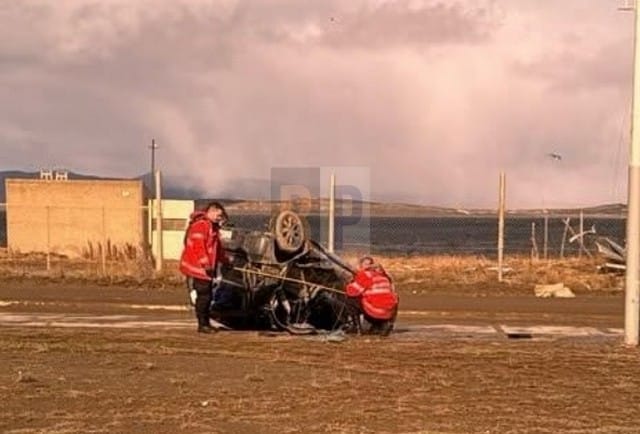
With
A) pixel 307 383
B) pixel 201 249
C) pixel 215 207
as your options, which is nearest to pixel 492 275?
pixel 215 207

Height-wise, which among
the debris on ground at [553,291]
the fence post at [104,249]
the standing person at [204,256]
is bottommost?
the debris on ground at [553,291]

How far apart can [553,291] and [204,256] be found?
12.6 meters

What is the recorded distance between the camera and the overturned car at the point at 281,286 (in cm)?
1673

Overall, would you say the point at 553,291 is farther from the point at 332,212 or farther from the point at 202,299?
the point at 202,299

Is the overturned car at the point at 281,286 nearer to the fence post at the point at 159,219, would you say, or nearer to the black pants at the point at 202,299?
the black pants at the point at 202,299

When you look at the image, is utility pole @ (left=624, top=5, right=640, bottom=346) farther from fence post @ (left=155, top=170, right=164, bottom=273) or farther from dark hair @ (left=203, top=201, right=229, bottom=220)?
fence post @ (left=155, top=170, right=164, bottom=273)

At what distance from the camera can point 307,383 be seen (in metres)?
11.8

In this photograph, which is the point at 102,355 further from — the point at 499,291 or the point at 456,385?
the point at 499,291

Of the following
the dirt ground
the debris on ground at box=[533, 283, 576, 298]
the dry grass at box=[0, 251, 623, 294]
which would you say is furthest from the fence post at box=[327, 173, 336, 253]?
the dirt ground

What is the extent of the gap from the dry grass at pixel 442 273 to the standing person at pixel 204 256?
364 inches

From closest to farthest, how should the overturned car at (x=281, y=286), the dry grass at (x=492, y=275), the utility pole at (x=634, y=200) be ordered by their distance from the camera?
the utility pole at (x=634, y=200) < the overturned car at (x=281, y=286) < the dry grass at (x=492, y=275)

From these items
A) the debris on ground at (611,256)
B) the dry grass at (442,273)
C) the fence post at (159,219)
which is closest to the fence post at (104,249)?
the dry grass at (442,273)

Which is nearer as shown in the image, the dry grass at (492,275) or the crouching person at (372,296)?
the crouching person at (372,296)

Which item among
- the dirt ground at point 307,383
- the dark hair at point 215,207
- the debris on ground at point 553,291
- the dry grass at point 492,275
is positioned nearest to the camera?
the dirt ground at point 307,383
